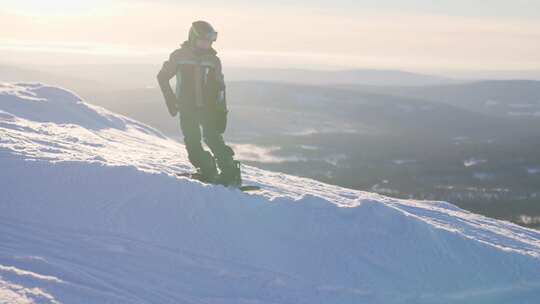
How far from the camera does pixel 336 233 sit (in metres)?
9.03

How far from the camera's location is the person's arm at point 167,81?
407 inches

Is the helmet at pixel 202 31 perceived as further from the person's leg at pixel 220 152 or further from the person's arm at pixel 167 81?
the person's leg at pixel 220 152

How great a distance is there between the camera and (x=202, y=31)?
10156 mm

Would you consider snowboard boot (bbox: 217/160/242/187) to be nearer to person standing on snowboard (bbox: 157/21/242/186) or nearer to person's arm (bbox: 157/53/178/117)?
person standing on snowboard (bbox: 157/21/242/186)

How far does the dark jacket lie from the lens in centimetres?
1032

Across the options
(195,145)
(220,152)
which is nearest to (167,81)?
(195,145)

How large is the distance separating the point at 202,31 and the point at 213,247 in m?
3.92

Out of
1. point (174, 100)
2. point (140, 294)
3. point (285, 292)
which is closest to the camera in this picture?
point (140, 294)

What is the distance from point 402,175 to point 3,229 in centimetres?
9808

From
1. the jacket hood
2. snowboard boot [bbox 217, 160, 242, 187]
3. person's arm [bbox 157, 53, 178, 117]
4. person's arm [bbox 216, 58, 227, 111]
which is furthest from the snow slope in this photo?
the jacket hood

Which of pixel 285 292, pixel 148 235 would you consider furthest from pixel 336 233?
pixel 148 235

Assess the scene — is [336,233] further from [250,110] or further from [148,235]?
[250,110]

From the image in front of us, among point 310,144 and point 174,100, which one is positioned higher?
point 174,100

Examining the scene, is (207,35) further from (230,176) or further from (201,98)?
(230,176)
